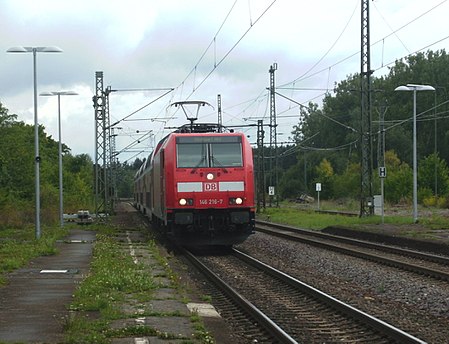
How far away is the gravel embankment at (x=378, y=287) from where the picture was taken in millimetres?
11073

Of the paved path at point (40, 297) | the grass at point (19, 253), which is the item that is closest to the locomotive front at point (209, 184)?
the paved path at point (40, 297)

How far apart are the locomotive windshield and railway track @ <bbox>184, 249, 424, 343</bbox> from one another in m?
4.97

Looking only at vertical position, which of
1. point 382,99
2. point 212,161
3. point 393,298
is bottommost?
point 393,298

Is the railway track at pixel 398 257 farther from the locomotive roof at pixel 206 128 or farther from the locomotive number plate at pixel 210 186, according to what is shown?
the locomotive roof at pixel 206 128

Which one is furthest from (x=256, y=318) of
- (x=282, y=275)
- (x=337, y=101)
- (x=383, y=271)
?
(x=337, y=101)

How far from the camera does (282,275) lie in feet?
53.0

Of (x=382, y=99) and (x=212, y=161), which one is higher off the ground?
(x=382, y=99)

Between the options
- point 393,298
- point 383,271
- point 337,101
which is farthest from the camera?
point 337,101

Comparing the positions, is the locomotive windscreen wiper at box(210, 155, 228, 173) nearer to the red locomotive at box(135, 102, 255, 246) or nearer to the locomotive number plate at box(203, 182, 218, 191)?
the red locomotive at box(135, 102, 255, 246)

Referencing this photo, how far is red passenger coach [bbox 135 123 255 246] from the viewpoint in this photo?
2158 centimetres

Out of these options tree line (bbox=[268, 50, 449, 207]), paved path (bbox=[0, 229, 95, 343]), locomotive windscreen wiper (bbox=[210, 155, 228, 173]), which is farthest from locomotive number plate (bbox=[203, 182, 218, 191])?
tree line (bbox=[268, 50, 449, 207])

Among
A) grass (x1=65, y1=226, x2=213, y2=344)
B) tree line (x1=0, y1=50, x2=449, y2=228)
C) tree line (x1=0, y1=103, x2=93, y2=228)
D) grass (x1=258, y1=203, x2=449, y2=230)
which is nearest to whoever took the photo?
grass (x1=65, y1=226, x2=213, y2=344)

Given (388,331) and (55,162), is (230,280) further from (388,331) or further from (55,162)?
(55,162)

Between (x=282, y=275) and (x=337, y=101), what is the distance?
88111 millimetres
